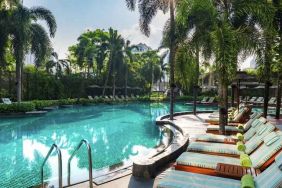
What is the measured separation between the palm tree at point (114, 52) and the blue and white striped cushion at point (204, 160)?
26292 millimetres

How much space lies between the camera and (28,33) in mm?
17641

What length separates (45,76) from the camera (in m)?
25.5

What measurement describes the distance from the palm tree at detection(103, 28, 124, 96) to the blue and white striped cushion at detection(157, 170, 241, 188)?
27.3m

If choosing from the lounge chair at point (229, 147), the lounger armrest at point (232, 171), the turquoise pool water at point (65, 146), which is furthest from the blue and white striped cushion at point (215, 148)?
the turquoise pool water at point (65, 146)

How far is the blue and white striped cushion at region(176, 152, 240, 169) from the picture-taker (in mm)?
4188

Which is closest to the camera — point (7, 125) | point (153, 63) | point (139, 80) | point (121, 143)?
point (121, 143)

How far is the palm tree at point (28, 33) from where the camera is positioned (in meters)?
17.3

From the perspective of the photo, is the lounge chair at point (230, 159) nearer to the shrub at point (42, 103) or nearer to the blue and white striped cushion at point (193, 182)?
the blue and white striped cushion at point (193, 182)

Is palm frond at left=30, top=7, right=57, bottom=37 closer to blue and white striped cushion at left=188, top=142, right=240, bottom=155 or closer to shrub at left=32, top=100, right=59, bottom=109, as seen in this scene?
shrub at left=32, top=100, right=59, bottom=109

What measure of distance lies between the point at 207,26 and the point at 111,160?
5142 mm

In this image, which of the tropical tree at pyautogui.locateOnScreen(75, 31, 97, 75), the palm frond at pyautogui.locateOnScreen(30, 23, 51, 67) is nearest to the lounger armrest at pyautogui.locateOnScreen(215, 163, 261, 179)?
the palm frond at pyautogui.locateOnScreen(30, 23, 51, 67)

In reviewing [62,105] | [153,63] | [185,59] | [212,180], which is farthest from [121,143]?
[153,63]

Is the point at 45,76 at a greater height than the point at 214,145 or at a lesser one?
greater

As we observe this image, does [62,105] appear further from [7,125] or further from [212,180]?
[212,180]
